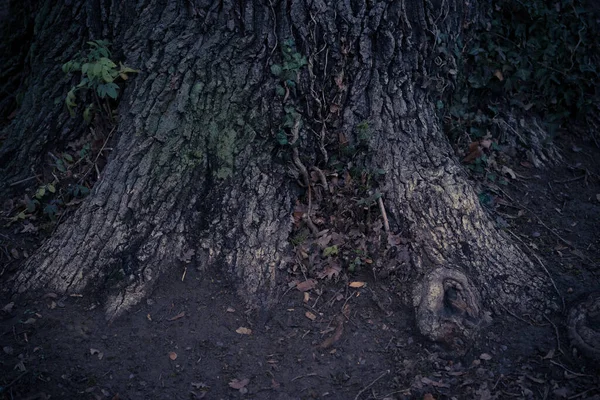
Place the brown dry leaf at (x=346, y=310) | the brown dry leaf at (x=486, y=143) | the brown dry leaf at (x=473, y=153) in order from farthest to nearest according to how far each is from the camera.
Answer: the brown dry leaf at (x=486, y=143) < the brown dry leaf at (x=473, y=153) < the brown dry leaf at (x=346, y=310)

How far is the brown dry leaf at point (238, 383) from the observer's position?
131 inches

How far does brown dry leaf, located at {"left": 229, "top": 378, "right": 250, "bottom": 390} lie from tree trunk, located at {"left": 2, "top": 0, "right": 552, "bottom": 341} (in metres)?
0.53

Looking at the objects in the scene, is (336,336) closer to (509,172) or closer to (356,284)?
(356,284)

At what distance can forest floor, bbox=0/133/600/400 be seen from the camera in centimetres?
325

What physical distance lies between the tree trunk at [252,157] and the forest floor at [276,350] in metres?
0.15

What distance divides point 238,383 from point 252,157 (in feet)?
4.89

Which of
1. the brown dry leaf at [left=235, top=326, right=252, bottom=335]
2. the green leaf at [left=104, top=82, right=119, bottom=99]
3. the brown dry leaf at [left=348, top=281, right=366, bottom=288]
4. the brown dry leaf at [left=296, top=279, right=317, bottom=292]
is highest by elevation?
the green leaf at [left=104, top=82, right=119, bottom=99]

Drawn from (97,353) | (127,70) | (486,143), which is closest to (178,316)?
(97,353)

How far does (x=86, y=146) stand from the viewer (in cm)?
416

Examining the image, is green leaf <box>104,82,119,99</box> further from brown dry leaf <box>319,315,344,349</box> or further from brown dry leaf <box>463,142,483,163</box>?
brown dry leaf <box>463,142,483,163</box>

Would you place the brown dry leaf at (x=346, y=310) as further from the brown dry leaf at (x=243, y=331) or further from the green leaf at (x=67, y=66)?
the green leaf at (x=67, y=66)

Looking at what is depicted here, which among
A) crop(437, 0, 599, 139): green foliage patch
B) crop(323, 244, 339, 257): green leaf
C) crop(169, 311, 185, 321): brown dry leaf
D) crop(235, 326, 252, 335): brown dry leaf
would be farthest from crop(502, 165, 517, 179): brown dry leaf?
crop(169, 311, 185, 321): brown dry leaf

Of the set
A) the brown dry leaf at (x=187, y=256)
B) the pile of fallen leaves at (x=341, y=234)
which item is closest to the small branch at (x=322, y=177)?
the pile of fallen leaves at (x=341, y=234)

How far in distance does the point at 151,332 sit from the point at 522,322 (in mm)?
2352
